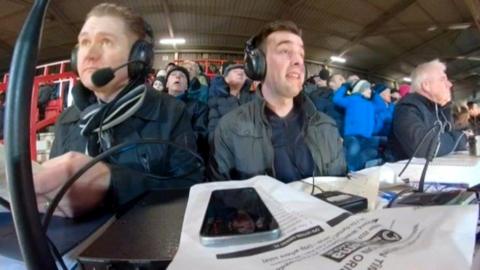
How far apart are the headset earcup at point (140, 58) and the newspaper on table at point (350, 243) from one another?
0.41m

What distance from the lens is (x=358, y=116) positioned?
1.74 metres

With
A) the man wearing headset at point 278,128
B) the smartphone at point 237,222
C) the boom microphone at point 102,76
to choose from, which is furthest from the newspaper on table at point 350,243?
the man wearing headset at point 278,128

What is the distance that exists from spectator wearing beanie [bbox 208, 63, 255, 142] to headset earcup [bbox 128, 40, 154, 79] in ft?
2.98

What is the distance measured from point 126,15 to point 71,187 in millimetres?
446

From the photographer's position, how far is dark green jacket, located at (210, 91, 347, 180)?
2.71 feet

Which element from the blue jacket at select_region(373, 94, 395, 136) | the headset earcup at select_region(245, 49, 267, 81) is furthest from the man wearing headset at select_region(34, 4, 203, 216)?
the blue jacket at select_region(373, 94, 395, 136)

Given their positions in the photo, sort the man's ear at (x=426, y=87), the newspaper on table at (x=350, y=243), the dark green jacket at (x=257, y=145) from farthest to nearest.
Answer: the man's ear at (x=426, y=87) → the dark green jacket at (x=257, y=145) → the newspaper on table at (x=350, y=243)

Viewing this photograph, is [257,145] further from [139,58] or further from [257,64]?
[139,58]

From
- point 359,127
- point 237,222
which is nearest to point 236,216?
point 237,222

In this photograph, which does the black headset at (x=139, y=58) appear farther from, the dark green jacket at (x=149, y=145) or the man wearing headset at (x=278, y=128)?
the man wearing headset at (x=278, y=128)

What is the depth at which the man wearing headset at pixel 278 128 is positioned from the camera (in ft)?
2.73

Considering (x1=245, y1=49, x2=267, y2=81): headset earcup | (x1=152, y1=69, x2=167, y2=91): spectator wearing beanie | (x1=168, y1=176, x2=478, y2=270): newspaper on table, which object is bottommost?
(x1=168, y1=176, x2=478, y2=270): newspaper on table

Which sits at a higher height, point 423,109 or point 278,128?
point 423,109

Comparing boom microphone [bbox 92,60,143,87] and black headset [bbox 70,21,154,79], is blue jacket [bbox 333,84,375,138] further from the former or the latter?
boom microphone [bbox 92,60,143,87]
